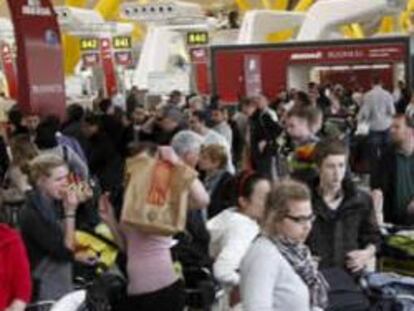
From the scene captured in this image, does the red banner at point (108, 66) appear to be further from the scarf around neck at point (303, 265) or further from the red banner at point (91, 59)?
the scarf around neck at point (303, 265)

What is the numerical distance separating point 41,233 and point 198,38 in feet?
75.9

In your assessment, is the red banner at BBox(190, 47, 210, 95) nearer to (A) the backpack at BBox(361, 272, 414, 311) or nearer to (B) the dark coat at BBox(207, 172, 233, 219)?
(B) the dark coat at BBox(207, 172, 233, 219)

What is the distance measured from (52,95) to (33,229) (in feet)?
23.0

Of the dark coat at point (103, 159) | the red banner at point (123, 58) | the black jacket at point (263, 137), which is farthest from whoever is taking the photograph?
the red banner at point (123, 58)

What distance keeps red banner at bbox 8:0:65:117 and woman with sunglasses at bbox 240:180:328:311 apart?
8.11 meters

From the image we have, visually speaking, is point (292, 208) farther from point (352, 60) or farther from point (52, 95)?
point (352, 60)

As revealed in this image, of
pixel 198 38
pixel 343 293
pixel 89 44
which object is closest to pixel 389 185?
pixel 343 293

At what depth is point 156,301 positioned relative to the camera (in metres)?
4.80

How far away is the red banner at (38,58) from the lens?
1188cm

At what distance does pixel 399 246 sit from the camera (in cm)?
→ 618

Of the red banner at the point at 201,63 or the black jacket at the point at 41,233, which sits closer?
the black jacket at the point at 41,233

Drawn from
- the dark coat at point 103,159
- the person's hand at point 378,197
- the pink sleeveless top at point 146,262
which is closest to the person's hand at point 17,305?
the pink sleeveless top at point 146,262

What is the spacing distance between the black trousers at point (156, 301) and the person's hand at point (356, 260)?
0.90 metres

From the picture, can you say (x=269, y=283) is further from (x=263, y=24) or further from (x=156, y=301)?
(x=263, y=24)
